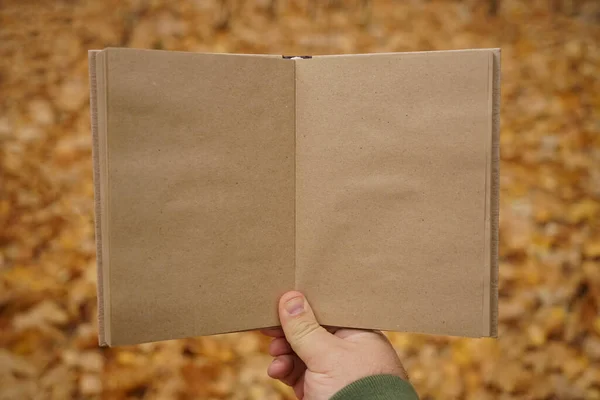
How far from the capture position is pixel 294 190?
0.76 m

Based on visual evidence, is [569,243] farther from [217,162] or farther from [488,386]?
[217,162]

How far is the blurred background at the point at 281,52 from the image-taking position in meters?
1.29

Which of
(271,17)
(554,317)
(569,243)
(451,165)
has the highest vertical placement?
(271,17)

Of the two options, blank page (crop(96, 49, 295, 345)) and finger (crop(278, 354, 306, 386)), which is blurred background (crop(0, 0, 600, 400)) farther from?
blank page (crop(96, 49, 295, 345))

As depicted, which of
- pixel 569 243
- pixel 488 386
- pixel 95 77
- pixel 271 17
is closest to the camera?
pixel 95 77

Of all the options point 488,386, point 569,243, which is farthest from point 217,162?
point 569,243

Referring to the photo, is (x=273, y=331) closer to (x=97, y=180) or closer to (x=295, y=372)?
(x=295, y=372)

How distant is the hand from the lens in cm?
74

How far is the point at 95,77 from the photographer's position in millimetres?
663

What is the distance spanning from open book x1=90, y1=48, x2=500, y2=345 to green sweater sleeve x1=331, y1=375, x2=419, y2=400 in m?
0.09

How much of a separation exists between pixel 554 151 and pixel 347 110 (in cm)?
107

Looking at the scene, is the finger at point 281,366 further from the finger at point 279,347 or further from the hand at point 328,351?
the hand at point 328,351

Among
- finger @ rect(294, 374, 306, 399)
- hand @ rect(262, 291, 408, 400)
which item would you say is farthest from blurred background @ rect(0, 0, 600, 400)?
hand @ rect(262, 291, 408, 400)

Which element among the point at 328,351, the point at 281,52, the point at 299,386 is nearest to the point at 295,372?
the point at 299,386
